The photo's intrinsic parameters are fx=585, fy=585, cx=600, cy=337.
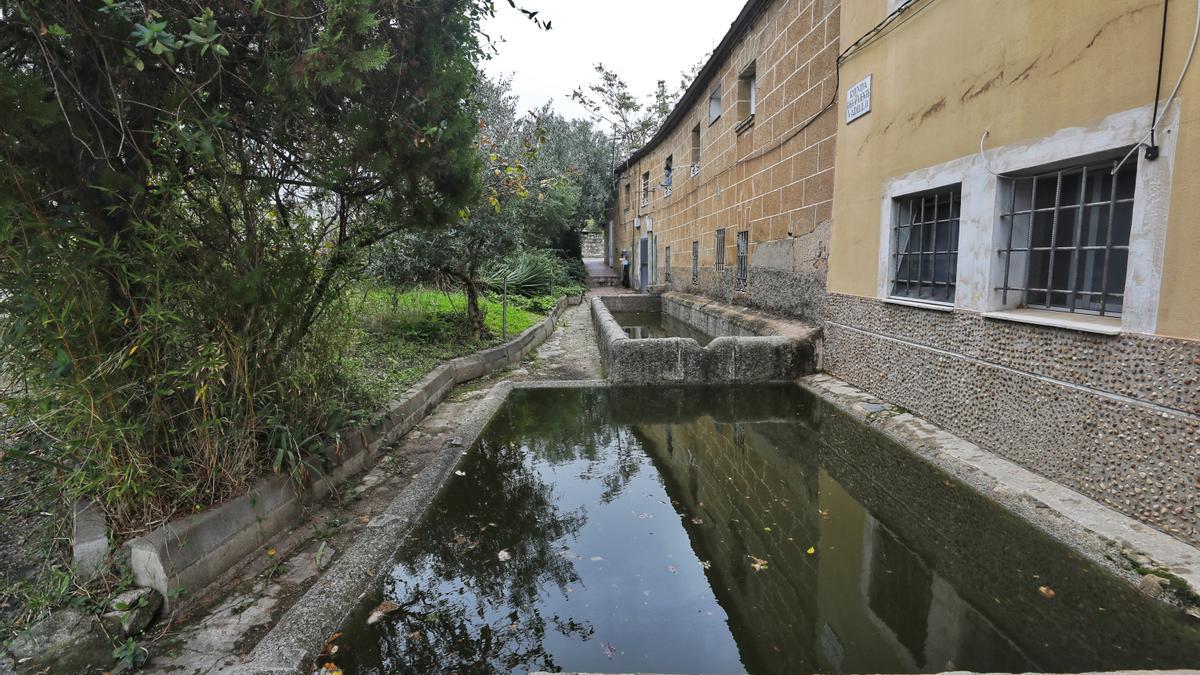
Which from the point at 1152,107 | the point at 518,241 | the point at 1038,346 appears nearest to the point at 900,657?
the point at 1038,346

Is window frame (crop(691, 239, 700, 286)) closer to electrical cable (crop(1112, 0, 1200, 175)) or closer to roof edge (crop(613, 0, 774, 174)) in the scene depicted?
roof edge (crop(613, 0, 774, 174))

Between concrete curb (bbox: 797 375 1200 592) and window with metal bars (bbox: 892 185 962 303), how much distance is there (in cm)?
117

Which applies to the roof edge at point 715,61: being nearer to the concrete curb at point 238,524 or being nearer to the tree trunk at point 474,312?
the tree trunk at point 474,312

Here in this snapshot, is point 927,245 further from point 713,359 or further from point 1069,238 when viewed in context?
point 713,359

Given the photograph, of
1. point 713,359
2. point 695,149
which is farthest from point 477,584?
point 695,149

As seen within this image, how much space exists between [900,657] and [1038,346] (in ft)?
7.96

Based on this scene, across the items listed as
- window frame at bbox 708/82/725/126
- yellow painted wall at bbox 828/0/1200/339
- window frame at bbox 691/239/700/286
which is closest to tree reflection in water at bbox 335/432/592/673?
yellow painted wall at bbox 828/0/1200/339

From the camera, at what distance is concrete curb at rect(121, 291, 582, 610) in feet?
8.21

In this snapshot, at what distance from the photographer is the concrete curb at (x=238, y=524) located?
2502 mm

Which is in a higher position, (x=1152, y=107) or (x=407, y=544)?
(x=1152, y=107)

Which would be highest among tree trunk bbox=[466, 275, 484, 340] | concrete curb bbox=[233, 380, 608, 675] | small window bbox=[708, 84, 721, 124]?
small window bbox=[708, 84, 721, 124]

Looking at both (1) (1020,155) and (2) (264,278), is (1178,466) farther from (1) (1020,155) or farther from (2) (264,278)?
(2) (264,278)

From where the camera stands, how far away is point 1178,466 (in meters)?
2.79

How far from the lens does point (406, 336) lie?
27.0ft
